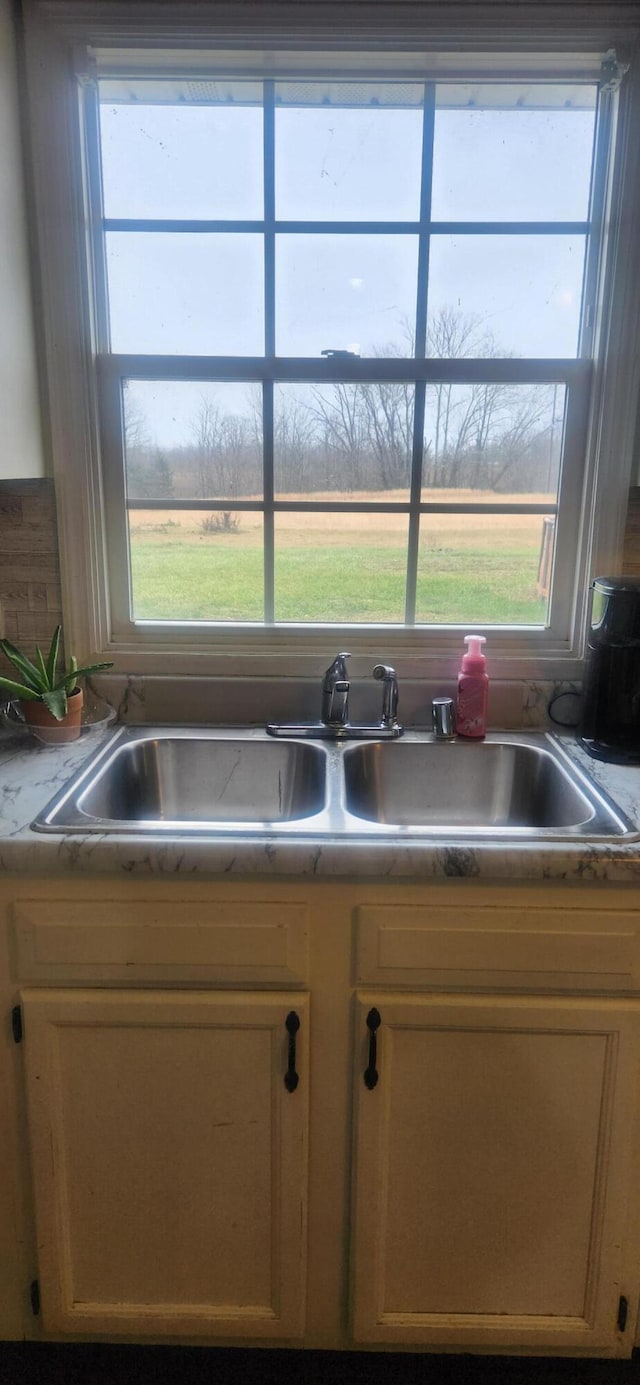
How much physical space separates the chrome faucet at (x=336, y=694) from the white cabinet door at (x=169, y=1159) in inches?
23.2

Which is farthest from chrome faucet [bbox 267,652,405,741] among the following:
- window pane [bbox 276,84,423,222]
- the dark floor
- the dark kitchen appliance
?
the dark floor

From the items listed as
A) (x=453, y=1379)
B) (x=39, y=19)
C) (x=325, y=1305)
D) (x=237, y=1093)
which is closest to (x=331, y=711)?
(x=237, y=1093)

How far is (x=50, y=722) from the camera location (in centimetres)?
153

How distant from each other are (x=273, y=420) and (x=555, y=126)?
30.8 inches

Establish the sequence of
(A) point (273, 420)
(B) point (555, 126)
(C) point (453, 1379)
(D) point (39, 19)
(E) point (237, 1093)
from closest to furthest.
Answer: (E) point (237, 1093) → (C) point (453, 1379) → (D) point (39, 19) → (B) point (555, 126) → (A) point (273, 420)

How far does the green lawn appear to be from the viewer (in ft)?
5.79

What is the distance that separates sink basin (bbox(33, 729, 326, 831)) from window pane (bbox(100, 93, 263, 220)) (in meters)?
1.06

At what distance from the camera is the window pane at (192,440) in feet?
5.55

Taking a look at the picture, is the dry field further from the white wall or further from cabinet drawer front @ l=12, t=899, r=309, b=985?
cabinet drawer front @ l=12, t=899, r=309, b=985

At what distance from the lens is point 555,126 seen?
1578mm

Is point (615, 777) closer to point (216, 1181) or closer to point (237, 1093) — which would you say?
point (237, 1093)

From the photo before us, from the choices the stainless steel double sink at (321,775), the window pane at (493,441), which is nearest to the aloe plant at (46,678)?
the stainless steel double sink at (321,775)

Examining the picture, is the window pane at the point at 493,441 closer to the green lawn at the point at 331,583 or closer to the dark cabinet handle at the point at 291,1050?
the green lawn at the point at 331,583

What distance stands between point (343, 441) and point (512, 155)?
2.08ft
